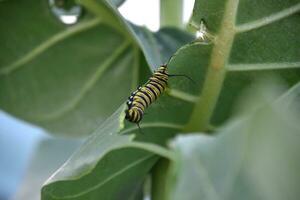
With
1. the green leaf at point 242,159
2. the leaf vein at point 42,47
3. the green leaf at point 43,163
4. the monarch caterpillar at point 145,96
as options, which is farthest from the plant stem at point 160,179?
the green leaf at point 43,163

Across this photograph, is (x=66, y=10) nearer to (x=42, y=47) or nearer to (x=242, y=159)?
(x=42, y=47)

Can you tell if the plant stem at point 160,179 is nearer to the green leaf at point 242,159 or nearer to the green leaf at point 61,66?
the green leaf at point 61,66

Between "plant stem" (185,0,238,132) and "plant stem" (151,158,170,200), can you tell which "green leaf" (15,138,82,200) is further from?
"plant stem" (185,0,238,132)

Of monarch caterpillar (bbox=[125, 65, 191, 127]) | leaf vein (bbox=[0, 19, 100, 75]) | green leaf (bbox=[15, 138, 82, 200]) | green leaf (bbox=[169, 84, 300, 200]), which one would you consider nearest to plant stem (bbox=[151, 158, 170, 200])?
monarch caterpillar (bbox=[125, 65, 191, 127])

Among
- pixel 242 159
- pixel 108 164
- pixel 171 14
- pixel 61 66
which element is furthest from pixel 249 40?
pixel 61 66

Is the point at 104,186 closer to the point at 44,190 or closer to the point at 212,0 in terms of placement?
the point at 44,190

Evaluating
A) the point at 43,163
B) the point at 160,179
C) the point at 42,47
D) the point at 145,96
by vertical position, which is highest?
the point at 145,96
